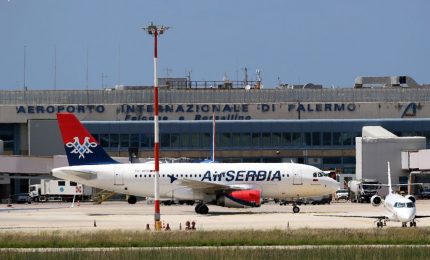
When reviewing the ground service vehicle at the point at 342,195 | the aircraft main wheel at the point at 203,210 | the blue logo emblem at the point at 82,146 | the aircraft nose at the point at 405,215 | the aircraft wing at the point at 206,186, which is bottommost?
the ground service vehicle at the point at 342,195

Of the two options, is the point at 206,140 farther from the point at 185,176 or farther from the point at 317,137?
the point at 185,176

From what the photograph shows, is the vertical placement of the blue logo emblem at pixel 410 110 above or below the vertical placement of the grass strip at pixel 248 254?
above

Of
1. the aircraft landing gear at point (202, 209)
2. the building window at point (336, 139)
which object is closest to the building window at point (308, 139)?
the building window at point (336, 139)

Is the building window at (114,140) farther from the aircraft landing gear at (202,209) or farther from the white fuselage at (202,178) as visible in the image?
the aircraft landing gear at (202,209)

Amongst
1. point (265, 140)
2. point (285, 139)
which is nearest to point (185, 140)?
point (265, 140)

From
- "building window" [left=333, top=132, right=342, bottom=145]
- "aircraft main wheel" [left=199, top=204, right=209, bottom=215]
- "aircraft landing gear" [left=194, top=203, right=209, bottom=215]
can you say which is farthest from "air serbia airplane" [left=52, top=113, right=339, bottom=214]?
"building window" [left=333, top=132, right=342, bottom=145]

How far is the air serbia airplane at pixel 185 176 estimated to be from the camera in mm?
89938

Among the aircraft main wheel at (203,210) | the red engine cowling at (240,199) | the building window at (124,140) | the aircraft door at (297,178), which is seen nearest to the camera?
the red engine cowling at (240,199)

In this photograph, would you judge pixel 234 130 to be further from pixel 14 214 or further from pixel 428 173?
pixel 14 214

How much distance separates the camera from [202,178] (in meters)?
91.0

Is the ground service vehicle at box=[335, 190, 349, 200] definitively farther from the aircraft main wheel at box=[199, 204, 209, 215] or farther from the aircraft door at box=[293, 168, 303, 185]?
the aircraft main wheel at box=[199, 204, 209, 215]

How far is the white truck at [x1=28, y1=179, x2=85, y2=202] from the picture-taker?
11925cm

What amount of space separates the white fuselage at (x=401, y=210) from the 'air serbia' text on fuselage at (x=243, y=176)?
1863cm

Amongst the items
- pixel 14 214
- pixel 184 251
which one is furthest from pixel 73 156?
pixel 184 251
